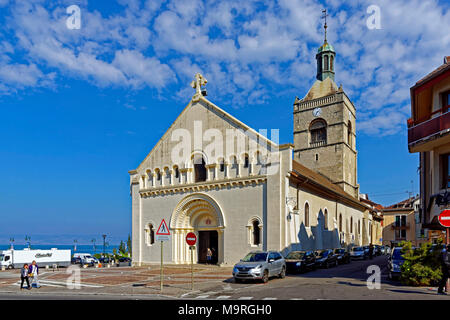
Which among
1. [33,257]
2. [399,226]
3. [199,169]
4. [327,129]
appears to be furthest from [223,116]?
[399,226]

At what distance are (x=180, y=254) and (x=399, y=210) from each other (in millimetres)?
58069

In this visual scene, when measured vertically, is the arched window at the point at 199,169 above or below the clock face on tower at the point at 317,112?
below

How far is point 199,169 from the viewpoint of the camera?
31.5 m

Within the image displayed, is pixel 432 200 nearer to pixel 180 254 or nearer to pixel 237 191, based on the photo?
pixel 237 191

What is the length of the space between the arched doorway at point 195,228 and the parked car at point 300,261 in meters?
8.09

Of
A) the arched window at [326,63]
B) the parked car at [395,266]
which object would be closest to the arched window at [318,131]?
the arched window at [326,63]

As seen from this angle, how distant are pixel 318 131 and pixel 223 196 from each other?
26.1 metres

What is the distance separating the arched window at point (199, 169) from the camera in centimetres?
3128

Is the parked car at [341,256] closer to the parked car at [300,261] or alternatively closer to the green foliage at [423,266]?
the parked car at [300,261]

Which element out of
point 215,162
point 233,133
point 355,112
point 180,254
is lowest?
point 180,254

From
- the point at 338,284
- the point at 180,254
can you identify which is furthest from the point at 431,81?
the point at 180,254

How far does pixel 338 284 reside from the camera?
17.3 meters

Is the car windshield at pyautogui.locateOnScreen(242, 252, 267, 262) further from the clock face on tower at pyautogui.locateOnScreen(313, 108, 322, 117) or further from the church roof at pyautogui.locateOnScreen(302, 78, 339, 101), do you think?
the church roof at pyautogui.locateOnScreen(302, 78, 339, 101)
